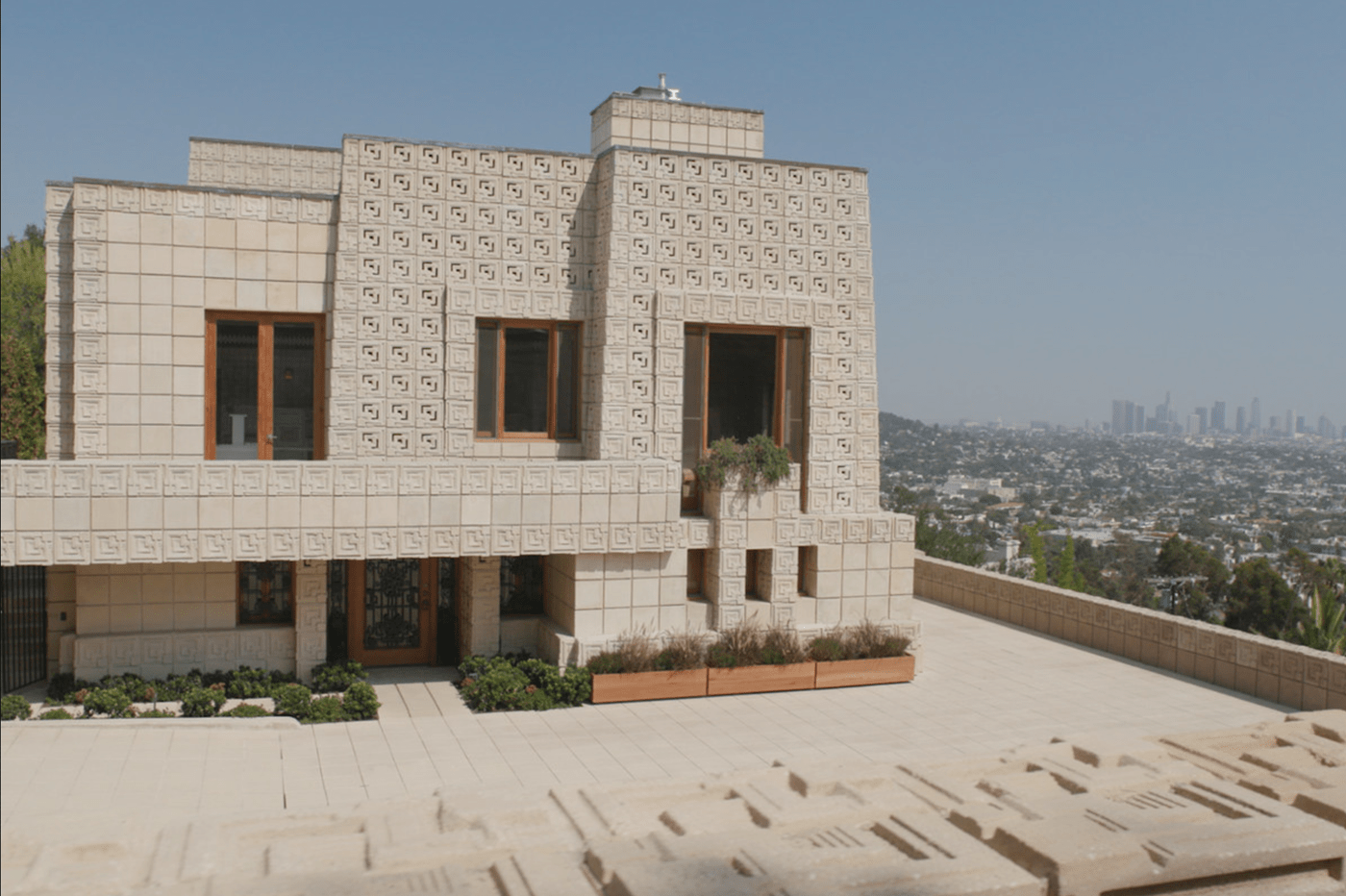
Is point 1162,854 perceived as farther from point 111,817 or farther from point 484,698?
point 484,698

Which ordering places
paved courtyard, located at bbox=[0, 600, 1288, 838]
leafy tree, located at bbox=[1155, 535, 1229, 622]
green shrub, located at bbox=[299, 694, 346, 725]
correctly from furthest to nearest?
leafy tree, located at bbox=[1155, 535, 1229, 622] < green shrub, located at bbox=[299, 694, 346, 725] < paved courtyard, located at bbox=[0, 600, 1288, 838]

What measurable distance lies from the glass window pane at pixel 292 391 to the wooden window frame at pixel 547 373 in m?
2.40

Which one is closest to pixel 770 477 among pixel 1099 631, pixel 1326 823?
pixel 1099 631

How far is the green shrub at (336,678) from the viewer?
15.6 metres

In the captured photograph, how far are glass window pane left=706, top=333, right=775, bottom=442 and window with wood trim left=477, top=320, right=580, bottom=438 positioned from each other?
6.93 ft

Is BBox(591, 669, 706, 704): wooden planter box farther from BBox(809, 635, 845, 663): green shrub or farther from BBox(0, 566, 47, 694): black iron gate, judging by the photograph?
BBox(0, 566, 47, 694): black iron gate

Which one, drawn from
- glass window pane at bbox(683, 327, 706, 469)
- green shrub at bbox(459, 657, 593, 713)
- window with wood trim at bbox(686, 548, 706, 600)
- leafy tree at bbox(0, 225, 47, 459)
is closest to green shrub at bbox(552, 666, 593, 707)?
green shrub at bbox(459, 657, 593, 713)

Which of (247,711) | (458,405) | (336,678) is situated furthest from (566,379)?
(247,711)

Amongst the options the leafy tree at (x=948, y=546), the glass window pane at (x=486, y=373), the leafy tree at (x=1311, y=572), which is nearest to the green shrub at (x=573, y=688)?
the glass window pane at (x=486, y=373)

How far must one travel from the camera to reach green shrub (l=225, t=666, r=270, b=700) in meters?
15.2

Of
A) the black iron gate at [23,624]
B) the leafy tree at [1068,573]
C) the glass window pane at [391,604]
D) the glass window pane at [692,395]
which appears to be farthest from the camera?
the leafy tree at [1068,573]

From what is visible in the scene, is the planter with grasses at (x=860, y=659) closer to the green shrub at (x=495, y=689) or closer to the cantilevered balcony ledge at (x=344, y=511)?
the cantilevered balcony ledge at (x=344, y=511)

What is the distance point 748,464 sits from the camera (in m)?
16.7

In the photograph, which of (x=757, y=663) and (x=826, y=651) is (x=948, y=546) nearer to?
(x=826, y=651)
